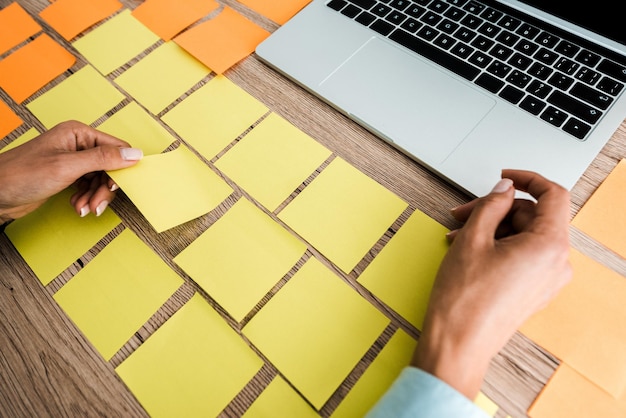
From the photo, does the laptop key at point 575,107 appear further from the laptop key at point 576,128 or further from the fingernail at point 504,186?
the fingernail at point 504,186

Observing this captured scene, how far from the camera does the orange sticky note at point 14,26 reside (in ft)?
2.89

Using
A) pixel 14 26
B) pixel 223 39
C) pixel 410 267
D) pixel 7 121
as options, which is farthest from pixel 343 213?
pixel 14 26

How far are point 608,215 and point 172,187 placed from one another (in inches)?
24.8

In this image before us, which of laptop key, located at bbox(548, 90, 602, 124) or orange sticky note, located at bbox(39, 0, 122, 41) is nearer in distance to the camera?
laptop key, located at bbox(548, 90, 602, 124)

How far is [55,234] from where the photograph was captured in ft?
2.15

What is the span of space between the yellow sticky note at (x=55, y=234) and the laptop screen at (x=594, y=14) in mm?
774

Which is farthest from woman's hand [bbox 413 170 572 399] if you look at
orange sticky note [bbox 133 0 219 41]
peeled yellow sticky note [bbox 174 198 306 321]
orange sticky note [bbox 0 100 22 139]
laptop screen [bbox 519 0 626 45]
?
orange sticky note [bbox 0 100 22 139]

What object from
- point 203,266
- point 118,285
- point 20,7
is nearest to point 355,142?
Result: point 203,266

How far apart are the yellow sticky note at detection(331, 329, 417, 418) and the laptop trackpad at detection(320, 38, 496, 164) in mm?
267

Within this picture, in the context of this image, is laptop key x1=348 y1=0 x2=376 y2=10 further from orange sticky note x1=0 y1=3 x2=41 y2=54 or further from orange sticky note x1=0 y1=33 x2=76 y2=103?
orange sticky note x1=0 y1=3 x2=41 y2=54

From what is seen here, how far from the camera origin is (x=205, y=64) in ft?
2.57

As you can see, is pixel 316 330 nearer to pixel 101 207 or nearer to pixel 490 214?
pixel 490 214

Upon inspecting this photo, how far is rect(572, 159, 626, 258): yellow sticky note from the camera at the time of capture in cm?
57

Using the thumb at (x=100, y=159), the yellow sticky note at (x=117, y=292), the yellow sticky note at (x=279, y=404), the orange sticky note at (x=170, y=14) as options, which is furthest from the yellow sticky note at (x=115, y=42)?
the yellow sticky note at (x=279, y=404)
